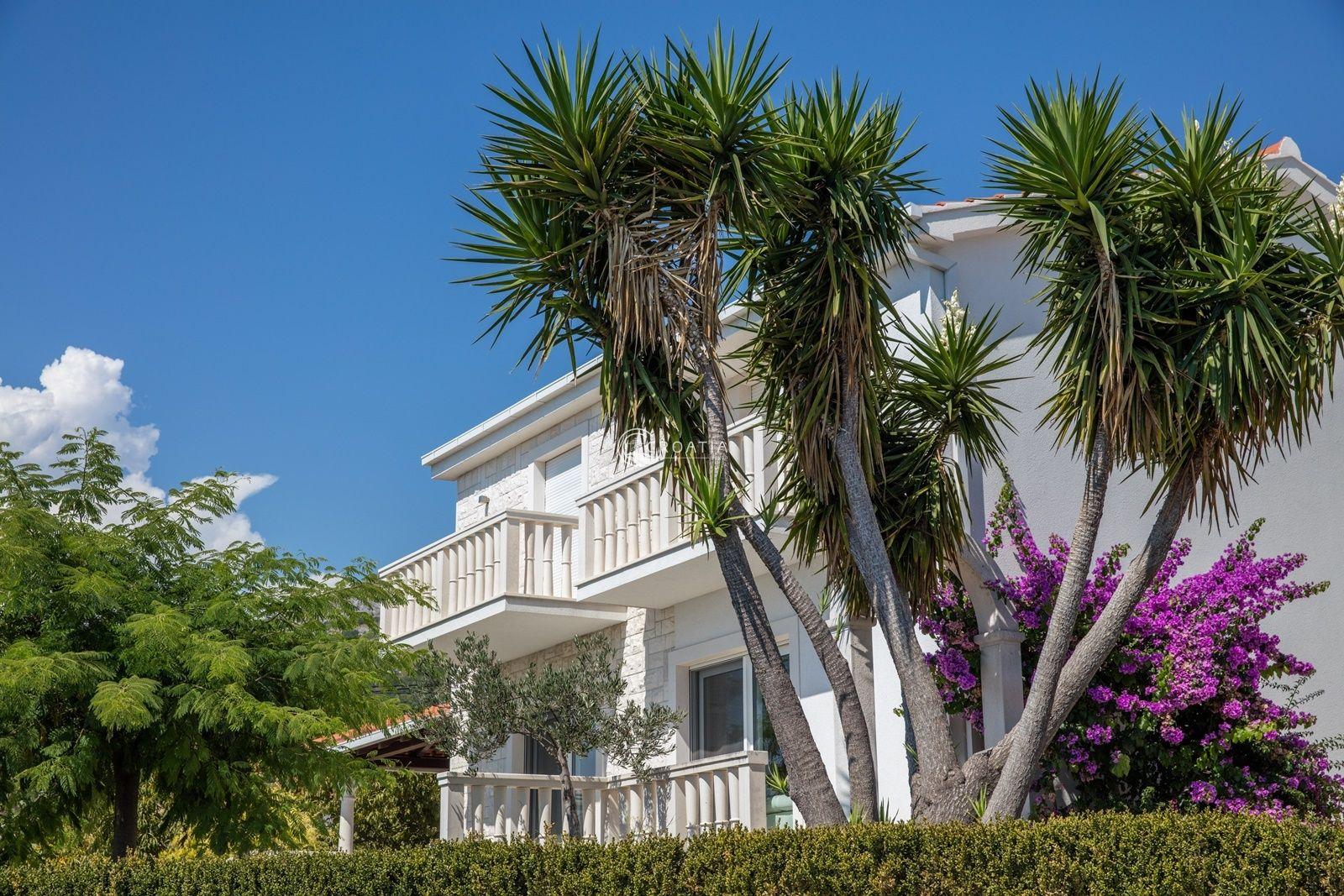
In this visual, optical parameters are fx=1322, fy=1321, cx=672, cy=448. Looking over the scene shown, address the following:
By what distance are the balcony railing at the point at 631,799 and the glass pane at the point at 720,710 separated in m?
1.79

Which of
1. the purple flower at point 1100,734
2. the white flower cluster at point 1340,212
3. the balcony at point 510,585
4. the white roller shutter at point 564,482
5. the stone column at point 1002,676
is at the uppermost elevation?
the white roller shutter at point 564,482

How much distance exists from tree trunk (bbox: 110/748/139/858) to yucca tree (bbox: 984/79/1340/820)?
7917 millimetres

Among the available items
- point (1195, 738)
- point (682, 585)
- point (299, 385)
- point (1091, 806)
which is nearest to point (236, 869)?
point (682, 585)

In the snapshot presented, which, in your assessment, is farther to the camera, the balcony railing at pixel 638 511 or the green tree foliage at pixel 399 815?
the green tree foliage at pixel 399 815

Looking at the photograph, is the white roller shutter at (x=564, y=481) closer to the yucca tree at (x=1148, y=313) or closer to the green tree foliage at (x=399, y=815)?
the green tree foliage at (x=399, y=815)

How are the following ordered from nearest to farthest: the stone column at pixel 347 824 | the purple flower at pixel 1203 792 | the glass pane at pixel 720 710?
the purple flower at pixel 1203 792 < the glass pane at pixel 720 710 < the stone column at pixel 347 824

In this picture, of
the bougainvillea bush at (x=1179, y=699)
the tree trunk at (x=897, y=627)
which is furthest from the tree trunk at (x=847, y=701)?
the bougainvillea bush at (x=1179, y=699)

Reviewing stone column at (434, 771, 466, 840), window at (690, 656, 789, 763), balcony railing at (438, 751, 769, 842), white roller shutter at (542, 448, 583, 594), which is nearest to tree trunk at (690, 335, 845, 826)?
balcony railing at (438, 751, 769, 842)

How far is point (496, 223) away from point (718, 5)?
2.27 meters

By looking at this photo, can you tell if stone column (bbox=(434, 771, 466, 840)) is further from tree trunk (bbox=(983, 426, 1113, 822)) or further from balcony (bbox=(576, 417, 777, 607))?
tree trunk (bbox=(983, 426, 1113, 822))

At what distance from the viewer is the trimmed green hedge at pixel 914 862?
5.65m

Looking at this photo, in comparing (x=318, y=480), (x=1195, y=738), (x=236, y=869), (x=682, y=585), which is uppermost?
(x=318, y=480)

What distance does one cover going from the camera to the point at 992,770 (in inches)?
294

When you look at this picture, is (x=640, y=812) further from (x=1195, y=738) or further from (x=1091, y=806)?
(x=1195, y=738)
